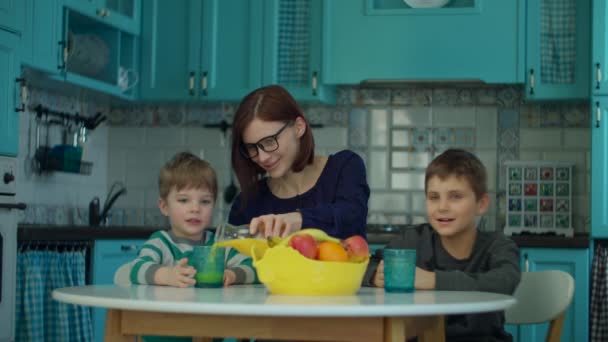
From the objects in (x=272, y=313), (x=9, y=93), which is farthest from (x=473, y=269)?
(x=9, y=93)

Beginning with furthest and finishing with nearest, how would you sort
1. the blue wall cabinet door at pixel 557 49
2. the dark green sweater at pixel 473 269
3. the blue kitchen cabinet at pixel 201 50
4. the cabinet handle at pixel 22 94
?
the blue kitchen cabinet at pixel 201 50, the blue wall cabinet door at pixel 557 49, the cabinet handle at pixel 22 94, the dark green sweater at pixel 473 269

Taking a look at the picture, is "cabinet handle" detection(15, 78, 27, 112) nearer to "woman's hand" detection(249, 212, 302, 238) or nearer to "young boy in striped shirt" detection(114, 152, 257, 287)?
"young boy in striped shirt" detection(114, 152, 257, 287)

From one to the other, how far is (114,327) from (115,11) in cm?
327

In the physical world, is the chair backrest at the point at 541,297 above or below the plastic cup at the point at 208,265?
below

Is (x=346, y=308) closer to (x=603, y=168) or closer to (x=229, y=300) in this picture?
(x=229, y=300)

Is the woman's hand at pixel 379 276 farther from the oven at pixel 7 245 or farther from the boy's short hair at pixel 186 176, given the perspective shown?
the oven at pixel 7 245

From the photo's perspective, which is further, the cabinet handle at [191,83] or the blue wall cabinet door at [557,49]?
the cabinet handle at [191,83]

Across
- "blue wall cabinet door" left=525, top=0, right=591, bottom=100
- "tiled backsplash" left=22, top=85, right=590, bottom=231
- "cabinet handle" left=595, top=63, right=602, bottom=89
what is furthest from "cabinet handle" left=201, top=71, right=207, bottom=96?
"cabinet handle" left=595, top=63, right=602, bottom=89

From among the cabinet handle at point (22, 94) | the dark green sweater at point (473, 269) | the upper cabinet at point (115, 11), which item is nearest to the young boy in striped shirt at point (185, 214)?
the dark green sweater at point (473, 269)

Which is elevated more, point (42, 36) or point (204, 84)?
point (42, 36)

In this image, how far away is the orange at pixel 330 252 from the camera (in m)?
2.16

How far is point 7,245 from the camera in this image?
390cm

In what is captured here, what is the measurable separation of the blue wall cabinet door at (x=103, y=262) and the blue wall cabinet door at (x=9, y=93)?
0.65m

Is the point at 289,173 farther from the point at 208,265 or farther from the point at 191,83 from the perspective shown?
the point at 191,83
